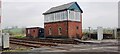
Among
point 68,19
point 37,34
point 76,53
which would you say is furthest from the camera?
point 37,34

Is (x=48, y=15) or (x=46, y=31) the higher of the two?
(x=48, y=15)

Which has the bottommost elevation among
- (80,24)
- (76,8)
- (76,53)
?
(76,53)

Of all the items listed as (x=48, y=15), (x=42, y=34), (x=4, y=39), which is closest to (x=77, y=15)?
(x=48, y=15)

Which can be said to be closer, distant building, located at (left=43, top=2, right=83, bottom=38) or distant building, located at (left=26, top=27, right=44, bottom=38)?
distant building, located at (left=43, top=2, right=83, bottom=38)

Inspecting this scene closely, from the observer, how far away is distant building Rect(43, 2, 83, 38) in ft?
120

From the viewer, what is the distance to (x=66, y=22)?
120 ft

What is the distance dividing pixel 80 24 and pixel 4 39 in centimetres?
2338

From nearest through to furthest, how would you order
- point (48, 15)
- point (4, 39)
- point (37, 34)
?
1. point (4, 39)
2. point (48, 15)
3. point (37, 34)

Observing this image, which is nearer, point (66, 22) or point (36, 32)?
point (66, 22)

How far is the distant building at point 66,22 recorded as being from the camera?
120 ft

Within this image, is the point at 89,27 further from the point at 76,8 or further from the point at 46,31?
the point at 46,31

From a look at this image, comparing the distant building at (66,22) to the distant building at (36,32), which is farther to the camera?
the distant building at (36,32)

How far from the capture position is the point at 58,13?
128 feet

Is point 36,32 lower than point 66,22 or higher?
lower
